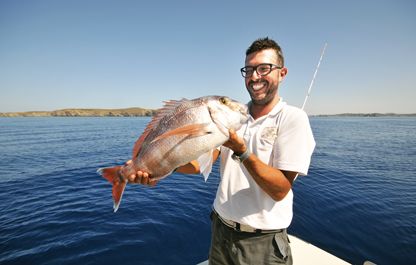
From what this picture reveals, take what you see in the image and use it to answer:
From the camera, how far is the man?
9.01 ft

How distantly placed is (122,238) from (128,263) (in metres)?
1.46

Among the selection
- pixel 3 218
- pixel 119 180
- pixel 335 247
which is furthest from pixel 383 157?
pixel 3 218

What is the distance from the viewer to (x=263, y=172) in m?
2.61

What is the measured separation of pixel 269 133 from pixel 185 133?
4.05 feet

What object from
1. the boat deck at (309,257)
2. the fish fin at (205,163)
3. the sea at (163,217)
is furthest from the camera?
the sea at (163,217)

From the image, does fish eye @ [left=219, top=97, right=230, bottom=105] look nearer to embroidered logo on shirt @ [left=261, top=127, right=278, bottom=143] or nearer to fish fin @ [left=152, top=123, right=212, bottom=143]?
fish fin @ [left=152, top=123, right=212, bottom=143]

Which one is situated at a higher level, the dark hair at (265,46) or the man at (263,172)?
the dark hair at (265,46)

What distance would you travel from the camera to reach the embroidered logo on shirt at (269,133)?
3.01 meters

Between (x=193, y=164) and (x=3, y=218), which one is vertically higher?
(x=193, y=164)

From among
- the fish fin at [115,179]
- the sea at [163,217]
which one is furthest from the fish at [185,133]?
the sea at [163,217]

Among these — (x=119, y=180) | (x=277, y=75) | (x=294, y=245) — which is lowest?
(x=294, y=245)

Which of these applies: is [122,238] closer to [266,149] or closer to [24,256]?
[24,256]

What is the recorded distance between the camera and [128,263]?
22.1 ft

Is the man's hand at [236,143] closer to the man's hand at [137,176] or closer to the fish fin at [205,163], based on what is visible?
the fish fin at [205,163]
